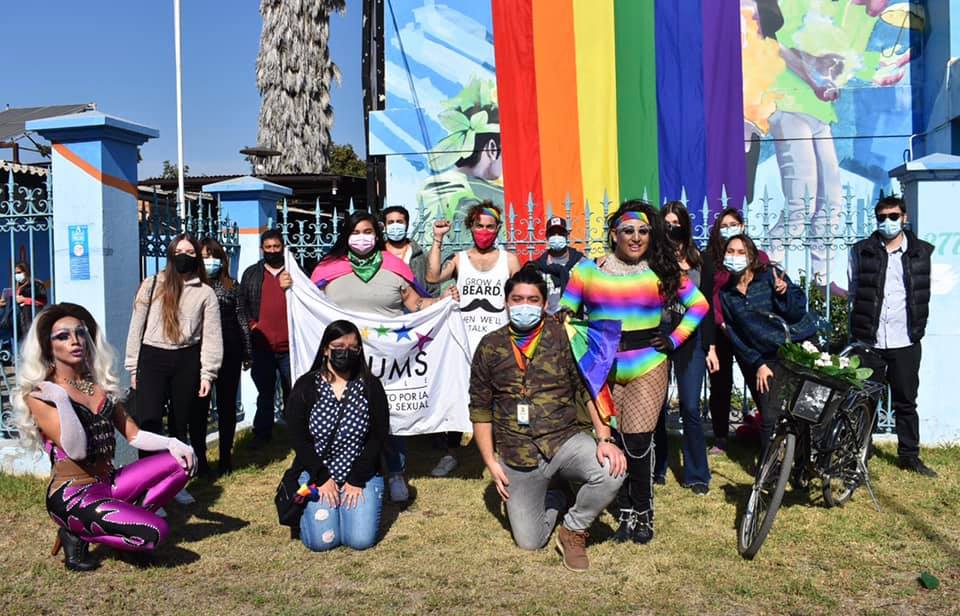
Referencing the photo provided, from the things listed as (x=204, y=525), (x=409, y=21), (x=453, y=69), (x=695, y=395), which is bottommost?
(x=204, y=525)

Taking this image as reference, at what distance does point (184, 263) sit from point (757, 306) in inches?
154

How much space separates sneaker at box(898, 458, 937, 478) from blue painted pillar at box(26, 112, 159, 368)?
5.99 m

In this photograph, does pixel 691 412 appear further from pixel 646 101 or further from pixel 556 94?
pixel 556 94

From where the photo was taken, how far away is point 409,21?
1291 centimetres

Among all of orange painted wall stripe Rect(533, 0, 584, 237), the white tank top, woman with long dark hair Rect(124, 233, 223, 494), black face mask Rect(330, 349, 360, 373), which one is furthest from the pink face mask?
orange painted wall stripe Rect(533, 0, 584, 237)

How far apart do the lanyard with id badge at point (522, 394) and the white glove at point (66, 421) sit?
7.51 ft

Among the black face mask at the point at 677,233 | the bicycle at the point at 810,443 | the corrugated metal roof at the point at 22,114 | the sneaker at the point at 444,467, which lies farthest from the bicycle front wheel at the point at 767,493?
the corrugated metal roof at the point at 22,114

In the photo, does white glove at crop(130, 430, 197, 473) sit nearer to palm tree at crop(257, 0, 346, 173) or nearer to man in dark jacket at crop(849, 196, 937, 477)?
man in dark jacket at crop(849, 196, 937, 477)

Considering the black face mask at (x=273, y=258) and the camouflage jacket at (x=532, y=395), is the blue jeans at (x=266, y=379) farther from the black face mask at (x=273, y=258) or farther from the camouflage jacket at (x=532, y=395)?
the camouflage jacket at (x=532, y=395)

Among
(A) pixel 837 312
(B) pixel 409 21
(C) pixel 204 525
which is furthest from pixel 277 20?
(C) pixel 204 525

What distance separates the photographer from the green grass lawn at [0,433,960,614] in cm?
407

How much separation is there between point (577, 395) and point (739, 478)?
2.22m

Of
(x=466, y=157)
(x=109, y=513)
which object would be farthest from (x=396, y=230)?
(x=466, y=157)

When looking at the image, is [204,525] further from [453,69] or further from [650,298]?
[453,69]
